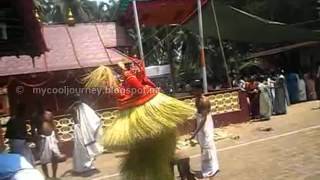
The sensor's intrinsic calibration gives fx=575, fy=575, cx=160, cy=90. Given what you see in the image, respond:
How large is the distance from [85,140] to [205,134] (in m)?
2.85

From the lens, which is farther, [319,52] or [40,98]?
[319,52]

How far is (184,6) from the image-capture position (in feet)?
53.0

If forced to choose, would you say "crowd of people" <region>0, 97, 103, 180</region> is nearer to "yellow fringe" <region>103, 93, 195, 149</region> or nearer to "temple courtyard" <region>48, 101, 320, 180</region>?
"temple courtyard" <region>48, 101, 320, 180</region>

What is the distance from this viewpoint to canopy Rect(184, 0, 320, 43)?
18.1 m

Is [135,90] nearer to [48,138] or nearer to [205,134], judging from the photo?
[205,134]

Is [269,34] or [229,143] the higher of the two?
[269,34]

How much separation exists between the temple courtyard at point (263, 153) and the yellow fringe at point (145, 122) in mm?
1233

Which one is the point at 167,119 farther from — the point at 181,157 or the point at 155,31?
the point at 155,31

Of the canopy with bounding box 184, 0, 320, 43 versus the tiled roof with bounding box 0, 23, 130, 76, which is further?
the canopy with bounding box 184, 0, 320, 43

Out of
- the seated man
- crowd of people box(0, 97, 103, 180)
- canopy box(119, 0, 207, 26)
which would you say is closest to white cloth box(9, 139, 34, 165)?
crowd of people box(0, 97, 103, 180)

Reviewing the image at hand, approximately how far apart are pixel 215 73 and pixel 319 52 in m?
7.10

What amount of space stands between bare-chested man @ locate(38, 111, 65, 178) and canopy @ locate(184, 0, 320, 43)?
809 cm

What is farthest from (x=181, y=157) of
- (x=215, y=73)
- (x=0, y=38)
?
(x=215, y=73)

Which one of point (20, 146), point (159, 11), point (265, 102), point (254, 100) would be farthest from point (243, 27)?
point (20, 146)
